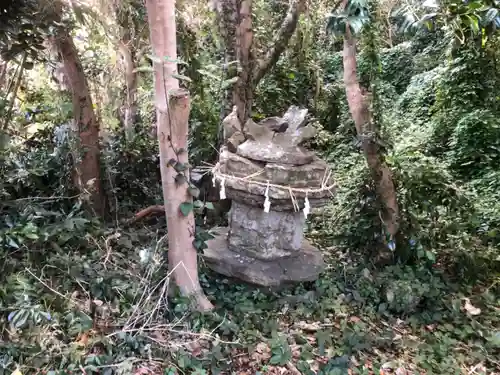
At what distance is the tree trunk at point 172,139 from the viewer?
2.24m

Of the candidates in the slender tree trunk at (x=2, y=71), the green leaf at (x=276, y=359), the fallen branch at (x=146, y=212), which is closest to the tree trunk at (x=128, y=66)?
the fallen branch at (x=146, y=212)

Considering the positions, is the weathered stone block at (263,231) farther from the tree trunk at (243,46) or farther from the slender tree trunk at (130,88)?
the slender tree trunk at (130,88)

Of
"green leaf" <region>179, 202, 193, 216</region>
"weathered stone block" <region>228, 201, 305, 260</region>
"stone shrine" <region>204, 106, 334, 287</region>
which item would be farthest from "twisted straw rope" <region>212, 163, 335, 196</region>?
"green leaf" <region>179, 202, 193, 216</region>

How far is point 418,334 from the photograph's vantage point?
3.10 m

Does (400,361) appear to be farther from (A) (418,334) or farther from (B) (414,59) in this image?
(B) (414,59)

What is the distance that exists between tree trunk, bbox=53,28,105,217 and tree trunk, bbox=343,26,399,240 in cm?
210

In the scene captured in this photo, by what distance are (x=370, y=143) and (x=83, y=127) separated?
2.34 meters

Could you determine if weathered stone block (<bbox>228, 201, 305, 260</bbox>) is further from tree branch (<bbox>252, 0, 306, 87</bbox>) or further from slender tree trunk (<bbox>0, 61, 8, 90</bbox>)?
slender tree trunk (<bbox>0, 61, 8, 90</bbox>)

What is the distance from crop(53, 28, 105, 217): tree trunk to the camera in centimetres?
319

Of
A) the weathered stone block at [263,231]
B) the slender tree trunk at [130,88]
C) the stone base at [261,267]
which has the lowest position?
the stone base at [261,267]

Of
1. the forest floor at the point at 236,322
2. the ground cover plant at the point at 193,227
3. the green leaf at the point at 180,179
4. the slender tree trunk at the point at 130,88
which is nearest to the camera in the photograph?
the forest floor at the point at 236,322

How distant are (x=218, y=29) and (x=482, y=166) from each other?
3.97m

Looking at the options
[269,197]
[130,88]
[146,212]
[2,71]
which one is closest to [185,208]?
[269,197]

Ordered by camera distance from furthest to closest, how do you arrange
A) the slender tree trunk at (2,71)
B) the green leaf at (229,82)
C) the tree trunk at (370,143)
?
the green leaf at (229,82) < the tree trunk at (370,143) < the slender tree trunk at (2,71)
